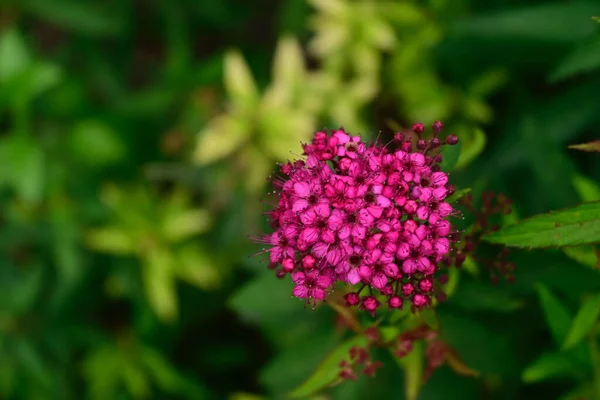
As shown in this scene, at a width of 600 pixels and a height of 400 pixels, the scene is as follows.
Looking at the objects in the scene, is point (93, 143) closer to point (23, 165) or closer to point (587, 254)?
point (23, 165)

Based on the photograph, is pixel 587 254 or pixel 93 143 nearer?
pixel 587 254

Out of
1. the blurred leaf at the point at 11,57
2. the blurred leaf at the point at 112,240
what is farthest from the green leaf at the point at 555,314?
the blurred leaf at the point at 11,57

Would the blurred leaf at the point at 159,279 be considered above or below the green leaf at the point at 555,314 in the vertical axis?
above

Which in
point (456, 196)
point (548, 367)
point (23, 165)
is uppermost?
point (23, 165)

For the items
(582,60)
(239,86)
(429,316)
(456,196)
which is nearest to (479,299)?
(429,316)

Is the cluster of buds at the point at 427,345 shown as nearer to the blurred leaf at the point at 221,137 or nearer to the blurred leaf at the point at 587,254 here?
the blurred leaf at the point at 587,254

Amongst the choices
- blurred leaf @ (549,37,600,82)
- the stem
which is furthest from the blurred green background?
the stem

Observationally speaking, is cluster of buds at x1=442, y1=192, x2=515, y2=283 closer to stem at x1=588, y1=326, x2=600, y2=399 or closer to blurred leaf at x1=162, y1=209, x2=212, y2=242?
stem at x1=588, y1=326, x2=600, y2=399
